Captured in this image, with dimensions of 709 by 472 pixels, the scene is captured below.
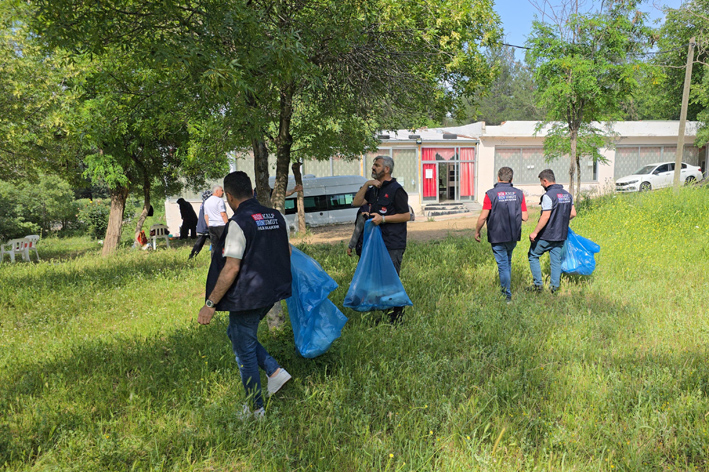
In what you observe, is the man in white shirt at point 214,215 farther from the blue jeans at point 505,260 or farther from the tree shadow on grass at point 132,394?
the blue jeans at point 505,260

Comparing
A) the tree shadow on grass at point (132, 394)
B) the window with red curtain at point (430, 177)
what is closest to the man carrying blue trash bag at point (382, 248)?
the tree shadow on grass at point (132, 394)

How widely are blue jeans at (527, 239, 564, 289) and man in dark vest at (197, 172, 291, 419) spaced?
13.6 ft

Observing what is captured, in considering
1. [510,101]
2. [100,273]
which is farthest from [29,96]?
[510,101]

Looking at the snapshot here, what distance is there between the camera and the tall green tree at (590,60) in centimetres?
1323

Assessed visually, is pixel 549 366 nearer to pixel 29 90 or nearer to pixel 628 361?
pixel 628 361

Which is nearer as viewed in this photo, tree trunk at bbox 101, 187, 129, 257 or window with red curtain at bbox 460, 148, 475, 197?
tree trunk at bbox 101, 187, 129, 257

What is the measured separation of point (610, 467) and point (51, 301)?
23.3ft

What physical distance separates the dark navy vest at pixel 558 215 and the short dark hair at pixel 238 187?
434 centimetres

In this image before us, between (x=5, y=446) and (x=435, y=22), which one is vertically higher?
(x=435, y=22)

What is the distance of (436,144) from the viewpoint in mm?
25422

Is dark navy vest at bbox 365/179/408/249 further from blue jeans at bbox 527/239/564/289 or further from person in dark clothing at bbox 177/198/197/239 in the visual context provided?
person in dark clothing at bbox 177/198/197/239

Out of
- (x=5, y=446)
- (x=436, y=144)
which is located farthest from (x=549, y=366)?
(x=436, y=144)

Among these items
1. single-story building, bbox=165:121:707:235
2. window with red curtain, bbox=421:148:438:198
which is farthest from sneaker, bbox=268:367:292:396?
window with red curtain, bbox=421:148:438:198

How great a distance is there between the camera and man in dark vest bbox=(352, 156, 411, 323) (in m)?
4.98
